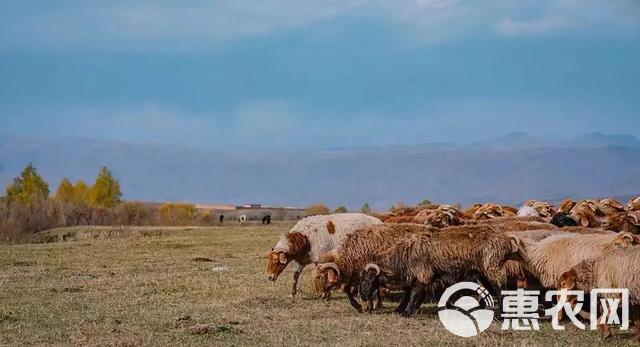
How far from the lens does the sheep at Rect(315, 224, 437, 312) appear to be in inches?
634

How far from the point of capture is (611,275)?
1265cm

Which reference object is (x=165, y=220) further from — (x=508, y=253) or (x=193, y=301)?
(x=508, y=253)

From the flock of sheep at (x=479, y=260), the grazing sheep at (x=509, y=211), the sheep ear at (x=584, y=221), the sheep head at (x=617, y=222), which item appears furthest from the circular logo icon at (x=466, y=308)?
the grazing sheep at (x=509, y=211)

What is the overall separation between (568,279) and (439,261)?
8.16ft

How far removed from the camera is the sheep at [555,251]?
13609 mm

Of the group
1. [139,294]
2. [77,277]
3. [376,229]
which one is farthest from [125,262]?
[376,229]

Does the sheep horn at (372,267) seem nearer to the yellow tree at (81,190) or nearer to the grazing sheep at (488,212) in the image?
the grazing sheep at (488,212)

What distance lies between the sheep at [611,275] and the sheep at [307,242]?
605cm

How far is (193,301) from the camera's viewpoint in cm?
1723

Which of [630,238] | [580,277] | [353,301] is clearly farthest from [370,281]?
[630,238]

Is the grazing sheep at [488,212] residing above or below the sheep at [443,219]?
above

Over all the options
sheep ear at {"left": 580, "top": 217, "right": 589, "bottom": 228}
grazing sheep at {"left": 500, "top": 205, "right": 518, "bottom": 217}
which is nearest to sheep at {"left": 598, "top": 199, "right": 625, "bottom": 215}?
sheep ear at {"left": 580, "top": 217, "right": 589, "bottom": 228}

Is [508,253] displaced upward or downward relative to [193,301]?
upward

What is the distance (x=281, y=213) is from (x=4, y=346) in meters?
73.2
